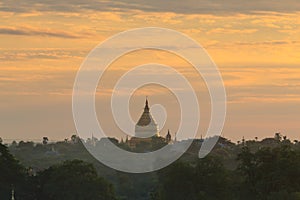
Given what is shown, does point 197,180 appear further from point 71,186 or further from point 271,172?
point 71,186

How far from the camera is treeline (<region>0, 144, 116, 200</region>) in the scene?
124 meters

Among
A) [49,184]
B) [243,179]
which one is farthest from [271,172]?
[49,184]

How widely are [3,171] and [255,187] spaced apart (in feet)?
86.3

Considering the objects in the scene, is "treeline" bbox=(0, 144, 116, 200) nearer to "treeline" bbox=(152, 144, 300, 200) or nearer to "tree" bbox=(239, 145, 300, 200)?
"treeline" bbox=(152, 144, 300, 200)

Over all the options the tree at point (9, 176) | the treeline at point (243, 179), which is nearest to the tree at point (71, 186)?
the tree at point (9, 176)

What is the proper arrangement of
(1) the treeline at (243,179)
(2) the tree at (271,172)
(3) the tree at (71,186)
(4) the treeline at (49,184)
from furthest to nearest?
1. (3) the tree at (71,186)
2. (4) the treeline at (49,184)
3. (1) the treeline at (243,179)
4. (2) the tree at (271,172)

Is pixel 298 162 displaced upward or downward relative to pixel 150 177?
downward

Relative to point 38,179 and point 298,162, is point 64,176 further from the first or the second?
point 298,162

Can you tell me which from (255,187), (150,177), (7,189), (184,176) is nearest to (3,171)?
(7,189)

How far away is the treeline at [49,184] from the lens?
407 feet

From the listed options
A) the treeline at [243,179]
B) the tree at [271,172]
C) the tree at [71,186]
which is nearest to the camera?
the tree at [271,172]

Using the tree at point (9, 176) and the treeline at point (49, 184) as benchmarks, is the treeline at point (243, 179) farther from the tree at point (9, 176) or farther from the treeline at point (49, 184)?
the tree at point (9, 176)

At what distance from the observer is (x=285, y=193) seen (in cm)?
10219

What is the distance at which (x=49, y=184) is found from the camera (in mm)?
125125
